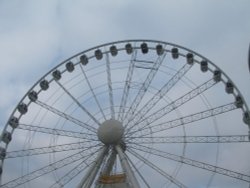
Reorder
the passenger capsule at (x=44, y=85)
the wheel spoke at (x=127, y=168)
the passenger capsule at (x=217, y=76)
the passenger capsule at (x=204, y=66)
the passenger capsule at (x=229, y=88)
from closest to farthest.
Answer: the wheel spoke at (x=127, y=168)
the passenger capsule at (x=229, y=88)
the passenger capsule at (x=217, y=76)
the passenger capsule at (x=204, y=66)
the passenger capsule at (x=44, y=85)

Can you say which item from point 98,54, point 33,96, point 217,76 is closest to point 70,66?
point 98,54

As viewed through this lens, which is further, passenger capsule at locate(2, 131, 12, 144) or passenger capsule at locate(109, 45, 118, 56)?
passenger capsule at locate(109, 45, 118, 56)

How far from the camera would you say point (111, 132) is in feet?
122

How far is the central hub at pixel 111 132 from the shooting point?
37.0 meters

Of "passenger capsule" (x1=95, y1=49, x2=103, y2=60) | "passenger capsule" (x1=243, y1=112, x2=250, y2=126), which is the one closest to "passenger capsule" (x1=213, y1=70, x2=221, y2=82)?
"passenger capsule" (x1=243, y1=112, x2=250, y2=126)

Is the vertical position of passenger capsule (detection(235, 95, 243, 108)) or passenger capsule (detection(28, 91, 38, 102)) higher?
passenger capsule (detection(28, 91, 38, 102))

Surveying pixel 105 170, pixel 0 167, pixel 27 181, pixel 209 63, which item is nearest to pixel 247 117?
pixel 209 63

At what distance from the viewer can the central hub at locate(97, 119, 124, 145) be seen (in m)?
37.0

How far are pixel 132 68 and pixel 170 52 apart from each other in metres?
3.38

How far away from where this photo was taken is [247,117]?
37.1 meters

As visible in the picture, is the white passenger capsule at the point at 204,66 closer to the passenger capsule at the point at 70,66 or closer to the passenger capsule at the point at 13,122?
the passenger capsule at the point at 70,66

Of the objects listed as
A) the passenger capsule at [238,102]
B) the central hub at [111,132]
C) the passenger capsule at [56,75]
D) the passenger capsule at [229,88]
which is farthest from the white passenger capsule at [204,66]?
the passenger capsule at [56,75]

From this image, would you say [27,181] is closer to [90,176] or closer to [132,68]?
[90,176]

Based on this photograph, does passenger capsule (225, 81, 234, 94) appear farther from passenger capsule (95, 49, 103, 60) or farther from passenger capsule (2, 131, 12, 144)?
passenger capsule (2, 131, 12, 144)
